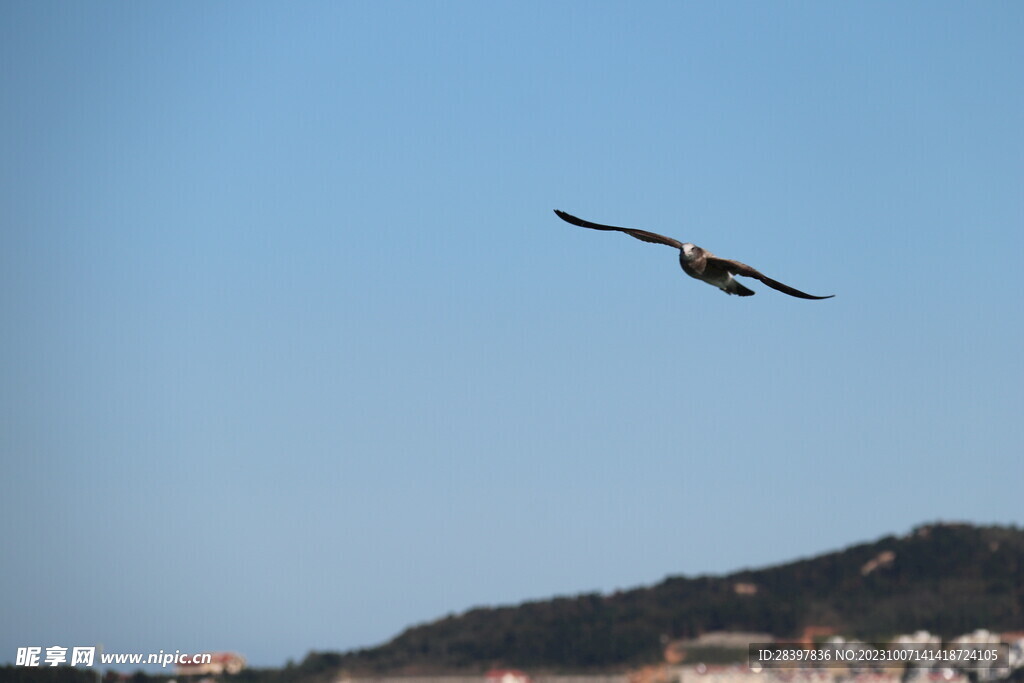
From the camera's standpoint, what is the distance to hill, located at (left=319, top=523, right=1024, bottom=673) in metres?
92.4

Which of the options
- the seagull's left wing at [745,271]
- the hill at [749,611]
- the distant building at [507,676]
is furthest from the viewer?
the hill at [749,611]

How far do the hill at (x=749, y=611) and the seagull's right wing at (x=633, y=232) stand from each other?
201 feet

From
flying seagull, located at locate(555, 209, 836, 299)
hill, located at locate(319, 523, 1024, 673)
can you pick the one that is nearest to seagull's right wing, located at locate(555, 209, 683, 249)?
flying seagull, located at locate(555, 209, 836, 299)

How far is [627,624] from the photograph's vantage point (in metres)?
97.4

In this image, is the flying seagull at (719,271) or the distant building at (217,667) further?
the distant building at (217,667)

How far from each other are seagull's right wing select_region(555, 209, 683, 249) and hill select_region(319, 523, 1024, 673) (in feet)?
201

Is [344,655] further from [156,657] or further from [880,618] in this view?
[880,618]

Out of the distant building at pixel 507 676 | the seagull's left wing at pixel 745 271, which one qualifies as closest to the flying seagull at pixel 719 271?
the seagull's left wing at pixel 745 271

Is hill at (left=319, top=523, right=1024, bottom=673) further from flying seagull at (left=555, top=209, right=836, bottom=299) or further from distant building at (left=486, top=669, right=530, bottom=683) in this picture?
flying seagull at (left=555, top=209, right=836, bottom=299)

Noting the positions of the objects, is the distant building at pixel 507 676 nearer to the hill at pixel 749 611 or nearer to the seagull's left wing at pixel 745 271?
the hill at pixel 749 611

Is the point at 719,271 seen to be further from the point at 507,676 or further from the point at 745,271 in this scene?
the point at 507,676

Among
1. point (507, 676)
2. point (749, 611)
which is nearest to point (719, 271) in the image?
point (507, 676)

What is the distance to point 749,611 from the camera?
94.1 meters

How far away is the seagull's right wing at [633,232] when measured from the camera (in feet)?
94.3
